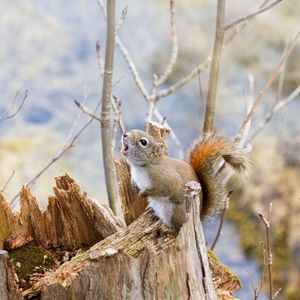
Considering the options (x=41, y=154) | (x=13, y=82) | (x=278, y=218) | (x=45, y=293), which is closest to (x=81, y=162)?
(x=41, y=154)

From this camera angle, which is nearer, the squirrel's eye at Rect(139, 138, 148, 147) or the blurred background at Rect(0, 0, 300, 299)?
the squirrel's eye at Rect(139, 138, 148, 147)

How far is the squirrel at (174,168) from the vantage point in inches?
56.1

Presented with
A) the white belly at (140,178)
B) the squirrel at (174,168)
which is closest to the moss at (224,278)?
the squirrel at (174,168)

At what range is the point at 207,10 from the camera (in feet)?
12.8

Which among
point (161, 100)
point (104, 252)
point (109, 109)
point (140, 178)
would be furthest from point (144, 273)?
point (161, 100)

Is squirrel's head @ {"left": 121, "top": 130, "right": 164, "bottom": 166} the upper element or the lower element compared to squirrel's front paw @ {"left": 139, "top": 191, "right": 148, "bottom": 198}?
upper

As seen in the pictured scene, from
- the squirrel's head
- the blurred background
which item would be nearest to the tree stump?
the squirrel's head

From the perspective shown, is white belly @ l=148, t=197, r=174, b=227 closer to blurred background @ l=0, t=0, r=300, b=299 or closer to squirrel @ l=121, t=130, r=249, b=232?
squirrel @ l=121, t=130, r=249, b=232

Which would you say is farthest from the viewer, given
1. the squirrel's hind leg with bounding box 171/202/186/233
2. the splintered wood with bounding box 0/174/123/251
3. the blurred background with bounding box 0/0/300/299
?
the blurred background with bounding box 0/0/300/299

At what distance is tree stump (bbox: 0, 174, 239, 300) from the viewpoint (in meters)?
1.20

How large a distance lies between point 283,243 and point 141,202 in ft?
6.25

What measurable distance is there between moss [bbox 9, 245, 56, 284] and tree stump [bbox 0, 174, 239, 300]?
1cm

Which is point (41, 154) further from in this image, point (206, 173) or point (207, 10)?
point (206, 173)

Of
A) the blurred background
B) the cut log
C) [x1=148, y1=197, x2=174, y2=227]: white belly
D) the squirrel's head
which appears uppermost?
the blurred background
